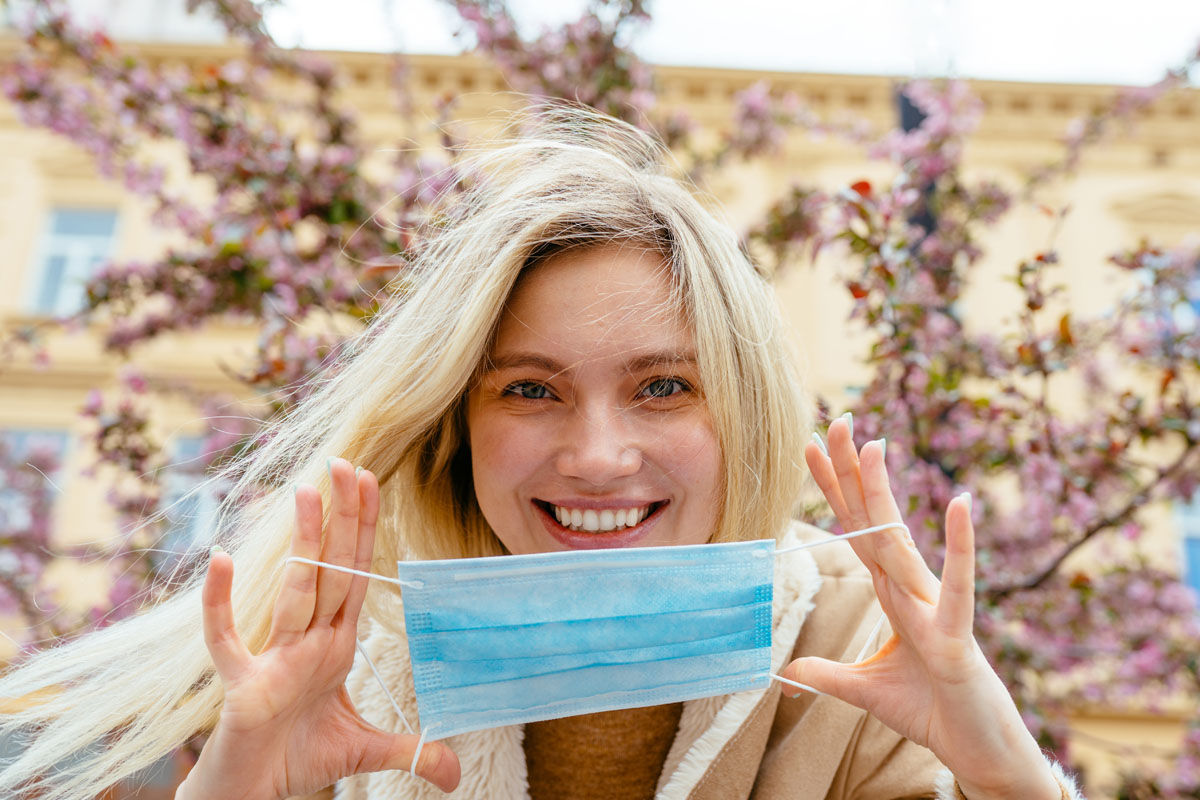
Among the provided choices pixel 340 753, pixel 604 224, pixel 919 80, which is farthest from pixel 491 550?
pixel 919 80

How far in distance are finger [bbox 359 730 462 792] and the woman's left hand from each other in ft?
2.15

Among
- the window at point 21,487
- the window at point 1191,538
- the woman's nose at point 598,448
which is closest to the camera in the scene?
the woman's nose at point 598,448

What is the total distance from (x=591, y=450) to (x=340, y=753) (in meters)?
0.71

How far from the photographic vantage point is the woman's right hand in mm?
1310

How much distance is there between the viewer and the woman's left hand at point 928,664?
128 cm

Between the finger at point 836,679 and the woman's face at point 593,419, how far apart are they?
1.25 feet

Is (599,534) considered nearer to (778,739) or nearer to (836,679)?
(836,679)

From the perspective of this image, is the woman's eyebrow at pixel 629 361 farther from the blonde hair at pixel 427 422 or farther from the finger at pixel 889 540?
the finger at pixel 889 540

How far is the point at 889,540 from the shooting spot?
1369 mm

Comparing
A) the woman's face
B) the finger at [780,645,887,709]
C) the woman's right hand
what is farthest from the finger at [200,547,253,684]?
the finger at [780,645,887,709]

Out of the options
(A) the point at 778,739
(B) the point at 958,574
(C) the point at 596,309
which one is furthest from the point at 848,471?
(A) the point at 778,739

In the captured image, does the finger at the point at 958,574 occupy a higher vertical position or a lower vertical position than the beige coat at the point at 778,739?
higher

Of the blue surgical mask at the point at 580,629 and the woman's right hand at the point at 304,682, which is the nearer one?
the woman's right hand at the point at 304,682

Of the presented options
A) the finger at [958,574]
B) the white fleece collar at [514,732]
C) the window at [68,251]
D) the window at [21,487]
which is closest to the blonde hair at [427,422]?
the white fleece collar at [514,732]
